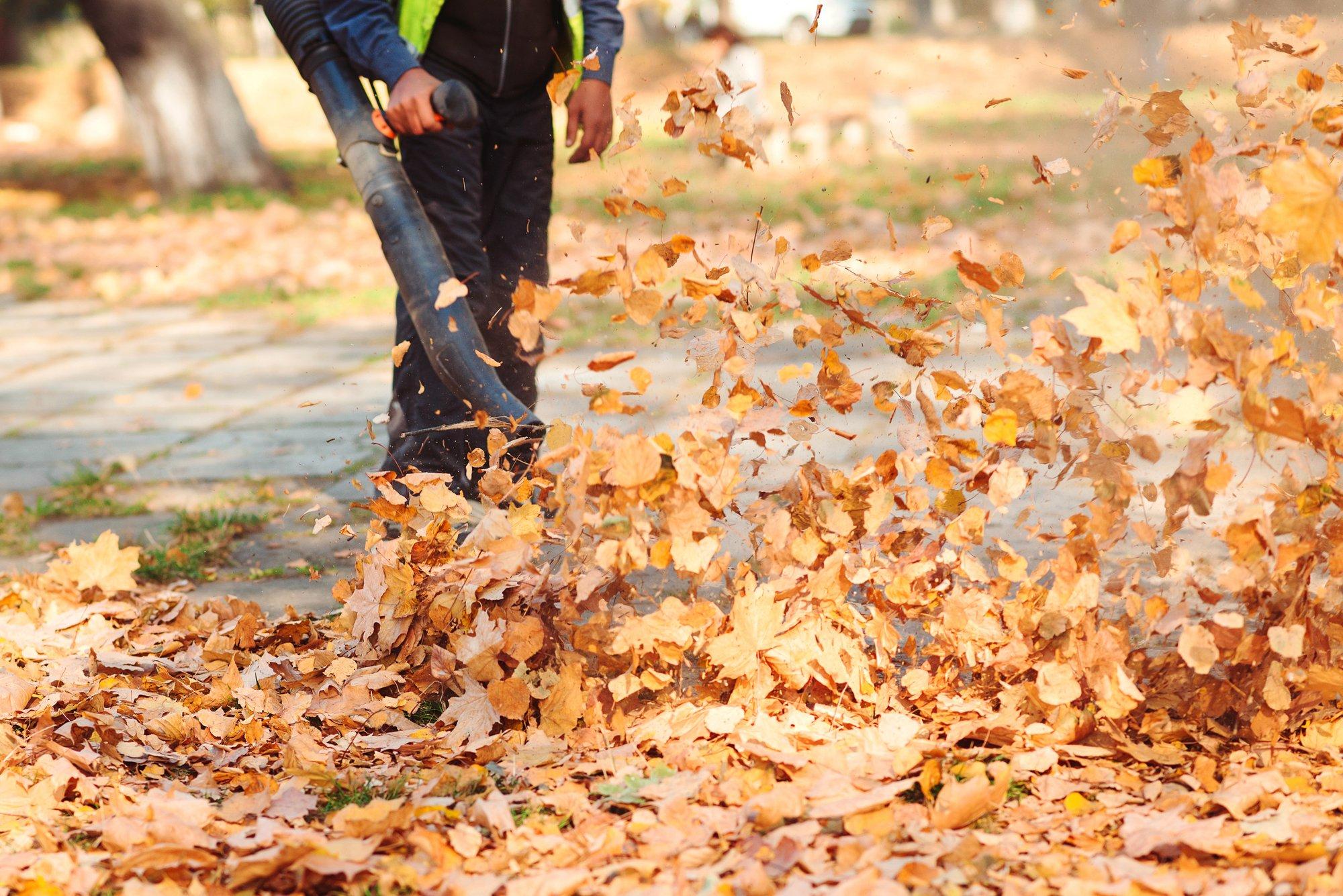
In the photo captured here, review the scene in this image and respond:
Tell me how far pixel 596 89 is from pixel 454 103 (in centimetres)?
49

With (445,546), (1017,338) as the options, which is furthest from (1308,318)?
(1017,338)

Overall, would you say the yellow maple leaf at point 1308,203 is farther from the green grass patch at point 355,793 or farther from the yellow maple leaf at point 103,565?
the yellow maple leaf at point 103,565

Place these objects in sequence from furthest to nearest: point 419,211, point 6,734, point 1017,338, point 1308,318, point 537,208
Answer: point 1017,338
point 537,208
point 419,211
point 6,734
point 1308,318

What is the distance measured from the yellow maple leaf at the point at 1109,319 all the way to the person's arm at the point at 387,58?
1.48 m

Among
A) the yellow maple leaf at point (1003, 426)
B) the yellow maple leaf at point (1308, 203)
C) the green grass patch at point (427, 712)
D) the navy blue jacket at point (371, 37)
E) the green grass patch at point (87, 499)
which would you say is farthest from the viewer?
the green grass patch at point (87, 499)

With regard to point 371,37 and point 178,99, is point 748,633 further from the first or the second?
point 178,99

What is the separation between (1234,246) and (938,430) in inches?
21.0

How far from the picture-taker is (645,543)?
2080 millimetres

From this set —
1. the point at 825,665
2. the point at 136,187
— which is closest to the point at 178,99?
the point at 136,187

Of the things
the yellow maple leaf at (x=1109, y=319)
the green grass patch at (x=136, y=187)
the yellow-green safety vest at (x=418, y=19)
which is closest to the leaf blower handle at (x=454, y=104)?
the yellow-green safety vest at (x=418, y=19)

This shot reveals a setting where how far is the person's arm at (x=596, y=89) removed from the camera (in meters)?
3.20

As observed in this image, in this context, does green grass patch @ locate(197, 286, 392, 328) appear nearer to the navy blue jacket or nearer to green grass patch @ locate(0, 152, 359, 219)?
green grass patch @ locate(0, 152, 359, 219)

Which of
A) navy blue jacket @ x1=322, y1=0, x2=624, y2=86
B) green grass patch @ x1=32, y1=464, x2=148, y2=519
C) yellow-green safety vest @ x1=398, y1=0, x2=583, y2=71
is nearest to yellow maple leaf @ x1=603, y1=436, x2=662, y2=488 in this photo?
navy blue jacket @ x1=322, y1=0, x2=624, y2=86

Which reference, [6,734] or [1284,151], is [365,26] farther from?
[1284,151]
